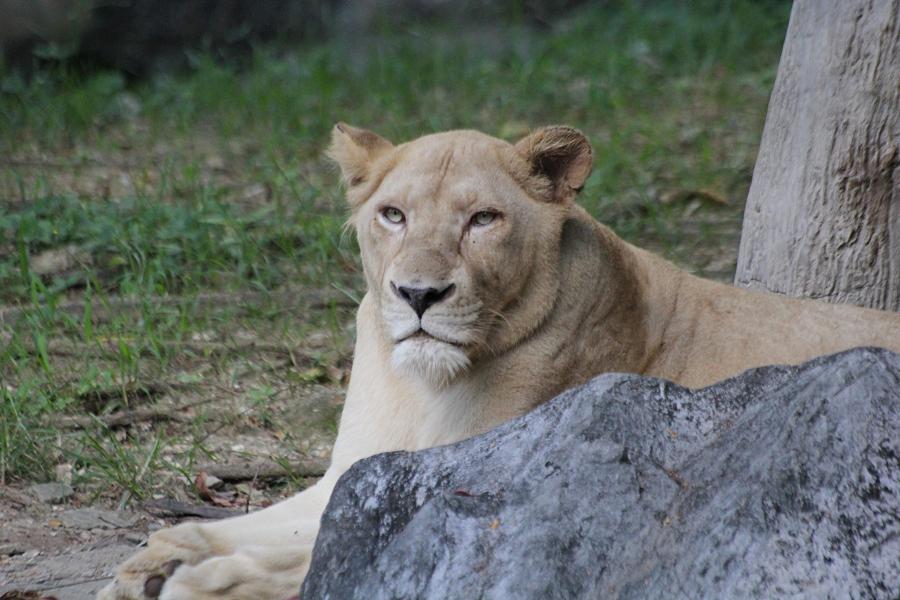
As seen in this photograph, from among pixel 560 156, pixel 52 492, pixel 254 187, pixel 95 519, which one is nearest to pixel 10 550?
pixel 95 519

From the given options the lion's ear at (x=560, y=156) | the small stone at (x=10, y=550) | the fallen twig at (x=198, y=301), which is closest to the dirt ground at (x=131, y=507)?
the small stone at (x=10, y=550)

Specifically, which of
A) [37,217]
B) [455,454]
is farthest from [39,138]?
[455,454]

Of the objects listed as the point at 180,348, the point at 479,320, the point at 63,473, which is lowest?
the point at 63,473

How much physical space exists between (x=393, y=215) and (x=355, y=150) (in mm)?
348

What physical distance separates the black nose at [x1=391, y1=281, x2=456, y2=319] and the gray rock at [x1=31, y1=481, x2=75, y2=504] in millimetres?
1729

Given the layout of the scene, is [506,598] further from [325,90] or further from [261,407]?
[325,90]

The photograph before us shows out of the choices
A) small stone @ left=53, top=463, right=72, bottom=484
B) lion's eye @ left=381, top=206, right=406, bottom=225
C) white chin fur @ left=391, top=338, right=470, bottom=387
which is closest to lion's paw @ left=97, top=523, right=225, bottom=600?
white chin fur @ left=391, top=338, right=470, bottom=387

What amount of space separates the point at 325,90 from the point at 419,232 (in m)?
5.92

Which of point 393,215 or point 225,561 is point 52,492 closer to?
point 225,561

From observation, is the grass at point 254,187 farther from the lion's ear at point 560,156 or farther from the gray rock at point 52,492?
the lion's ear at point 560,156

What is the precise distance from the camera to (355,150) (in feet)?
13.4

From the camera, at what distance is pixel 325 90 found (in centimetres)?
944

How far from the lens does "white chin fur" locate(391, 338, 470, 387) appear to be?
3.63m

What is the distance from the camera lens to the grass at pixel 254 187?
17.9ft
